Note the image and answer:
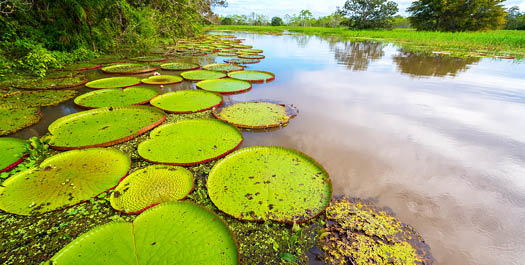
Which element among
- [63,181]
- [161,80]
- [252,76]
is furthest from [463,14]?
[63,181]

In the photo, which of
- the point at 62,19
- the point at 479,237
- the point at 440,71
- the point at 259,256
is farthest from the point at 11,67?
the point at 440,71

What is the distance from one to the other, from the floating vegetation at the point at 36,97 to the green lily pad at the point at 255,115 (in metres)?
2.79

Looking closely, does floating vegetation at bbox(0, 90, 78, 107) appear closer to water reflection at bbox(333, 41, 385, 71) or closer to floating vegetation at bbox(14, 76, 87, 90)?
floating vegetation at bbox(14, 76, 87, 90)

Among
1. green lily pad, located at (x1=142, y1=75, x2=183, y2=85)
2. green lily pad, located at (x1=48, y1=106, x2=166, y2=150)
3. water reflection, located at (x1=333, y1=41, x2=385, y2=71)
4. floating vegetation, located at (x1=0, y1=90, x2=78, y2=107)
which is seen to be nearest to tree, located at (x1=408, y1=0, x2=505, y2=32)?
water reflection, located at (x1=333, y1=41, x2=385, y2=71)

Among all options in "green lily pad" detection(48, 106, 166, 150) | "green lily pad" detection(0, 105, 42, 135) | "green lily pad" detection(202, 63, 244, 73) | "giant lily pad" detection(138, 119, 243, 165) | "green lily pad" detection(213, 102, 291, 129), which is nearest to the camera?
"giant lily pad" detection(138, 119, 243, 165)

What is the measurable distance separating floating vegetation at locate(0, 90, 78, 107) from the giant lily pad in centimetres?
236

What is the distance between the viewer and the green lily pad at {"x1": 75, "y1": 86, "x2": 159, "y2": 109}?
9.94 feet

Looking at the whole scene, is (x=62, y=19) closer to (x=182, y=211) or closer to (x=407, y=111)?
(x=182, y=211)

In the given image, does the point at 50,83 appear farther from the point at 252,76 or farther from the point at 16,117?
the point at 252,76

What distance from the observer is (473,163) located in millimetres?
1990

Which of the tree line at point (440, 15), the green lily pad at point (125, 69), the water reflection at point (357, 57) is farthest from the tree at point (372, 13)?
the green lily pad at point (125, 69)

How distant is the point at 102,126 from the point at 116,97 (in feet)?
3.81

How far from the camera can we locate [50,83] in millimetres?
3852

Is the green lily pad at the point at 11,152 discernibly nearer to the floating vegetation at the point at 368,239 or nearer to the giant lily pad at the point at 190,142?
the giant lily pad at the point at 190,142
